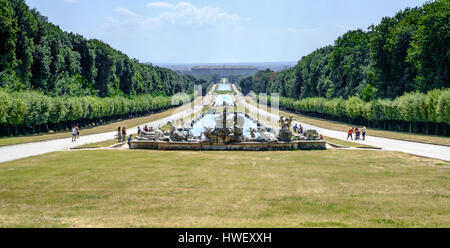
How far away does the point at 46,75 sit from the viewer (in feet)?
195

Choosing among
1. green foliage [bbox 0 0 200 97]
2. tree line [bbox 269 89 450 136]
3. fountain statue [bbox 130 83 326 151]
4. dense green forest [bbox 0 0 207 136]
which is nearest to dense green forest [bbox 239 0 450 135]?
tree line [bbox 269 89 450 136]

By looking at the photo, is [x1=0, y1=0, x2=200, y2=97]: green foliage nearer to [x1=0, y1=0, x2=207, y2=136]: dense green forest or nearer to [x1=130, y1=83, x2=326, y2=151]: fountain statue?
[x1=0, y1=0, x2=207, y2=136]: dense green forest

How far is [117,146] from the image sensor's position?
109 ft

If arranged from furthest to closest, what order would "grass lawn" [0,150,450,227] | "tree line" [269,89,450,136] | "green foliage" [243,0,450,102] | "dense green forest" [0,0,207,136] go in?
"green foliage" [243,0,450,102] → "dense green forest" [0,0,207,136] → "tree line" [269,89,450,136] → "grass lawn" [0,150,450,227]

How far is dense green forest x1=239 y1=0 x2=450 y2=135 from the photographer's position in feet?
158

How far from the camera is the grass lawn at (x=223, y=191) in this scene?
476 inches

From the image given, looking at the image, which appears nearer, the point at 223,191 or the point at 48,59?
the point at 223,191

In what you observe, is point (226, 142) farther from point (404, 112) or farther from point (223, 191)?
point (404, 112)

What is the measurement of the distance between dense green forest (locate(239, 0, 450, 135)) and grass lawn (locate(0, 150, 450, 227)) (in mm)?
25971

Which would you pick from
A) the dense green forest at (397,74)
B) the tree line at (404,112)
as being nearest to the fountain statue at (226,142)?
the tree line at (404,112)

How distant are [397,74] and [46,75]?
5192 centimetres

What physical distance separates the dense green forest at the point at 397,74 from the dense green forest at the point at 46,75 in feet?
142

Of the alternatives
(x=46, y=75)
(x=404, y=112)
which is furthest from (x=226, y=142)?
(x=46, y=75)

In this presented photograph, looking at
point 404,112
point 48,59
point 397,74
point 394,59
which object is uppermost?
point 48,59
